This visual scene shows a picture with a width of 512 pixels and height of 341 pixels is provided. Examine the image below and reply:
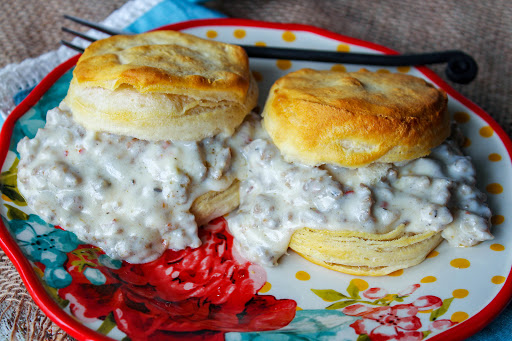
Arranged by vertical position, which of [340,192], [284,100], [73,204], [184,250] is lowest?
[184,250]

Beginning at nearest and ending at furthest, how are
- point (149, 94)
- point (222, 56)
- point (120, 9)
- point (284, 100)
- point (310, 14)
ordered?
point (149, 94) → point (284, 100) → point (222, 56) → point (120, 9) → point (310, 14)

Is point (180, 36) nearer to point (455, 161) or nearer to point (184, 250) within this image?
point (184, 250)

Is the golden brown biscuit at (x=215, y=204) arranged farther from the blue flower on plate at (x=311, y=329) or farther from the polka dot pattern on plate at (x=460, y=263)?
the polka dot pattern on plate at (x=460, y=263)

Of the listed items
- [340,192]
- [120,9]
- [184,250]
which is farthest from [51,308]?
[120,9]

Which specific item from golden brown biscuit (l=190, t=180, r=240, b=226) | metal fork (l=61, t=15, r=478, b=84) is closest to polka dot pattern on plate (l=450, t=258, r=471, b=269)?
golden brown biscuit (l=190, t=180, r=240, b=226)

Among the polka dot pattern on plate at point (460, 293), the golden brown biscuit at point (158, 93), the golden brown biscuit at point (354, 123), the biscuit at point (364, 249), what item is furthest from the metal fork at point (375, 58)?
the polka dot pattern on plate at point (460, 293)

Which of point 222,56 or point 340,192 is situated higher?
point 222,56

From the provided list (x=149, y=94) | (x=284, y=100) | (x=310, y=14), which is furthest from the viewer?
(x=310, y=14)
